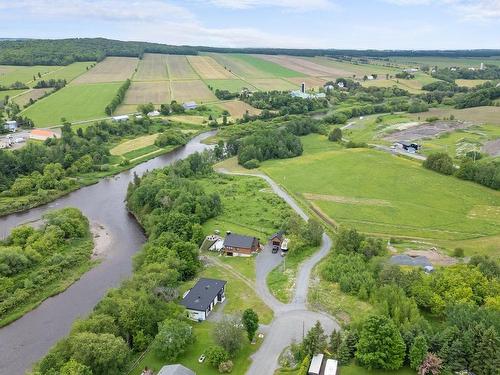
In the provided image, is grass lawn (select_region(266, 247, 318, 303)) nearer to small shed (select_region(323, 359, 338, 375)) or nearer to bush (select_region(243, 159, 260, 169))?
small shed (select_region(323, 359, 338, 375))

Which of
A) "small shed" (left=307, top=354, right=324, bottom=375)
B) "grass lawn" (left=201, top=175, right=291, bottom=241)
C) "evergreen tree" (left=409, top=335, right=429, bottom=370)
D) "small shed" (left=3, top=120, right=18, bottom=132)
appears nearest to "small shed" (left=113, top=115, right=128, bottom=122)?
"small shed" (left=3, top=120, right=18, bottom=132)

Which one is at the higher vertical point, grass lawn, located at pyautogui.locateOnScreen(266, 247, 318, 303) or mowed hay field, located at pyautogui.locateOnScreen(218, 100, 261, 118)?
mowed hay field, located at pyautogui.locateOnScreen(218, 100, 261, 118)

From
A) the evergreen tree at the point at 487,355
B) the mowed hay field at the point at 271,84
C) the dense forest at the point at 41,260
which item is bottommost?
the dense forest at the point at 41,260

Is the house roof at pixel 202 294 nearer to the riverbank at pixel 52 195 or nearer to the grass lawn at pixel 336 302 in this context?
the grass lawn at pixel 336 302

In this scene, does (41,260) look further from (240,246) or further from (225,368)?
(225,368)

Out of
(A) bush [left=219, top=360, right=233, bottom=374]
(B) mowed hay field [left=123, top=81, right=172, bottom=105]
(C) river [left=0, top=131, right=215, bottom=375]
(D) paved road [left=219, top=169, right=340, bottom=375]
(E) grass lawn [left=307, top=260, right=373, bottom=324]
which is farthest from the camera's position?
(B) mowed hay field [left=123, top=81, right=172, bottom=105]

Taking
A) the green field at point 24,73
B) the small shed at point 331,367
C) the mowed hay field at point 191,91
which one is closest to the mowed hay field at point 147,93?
the mowed hay field at point 191,91
